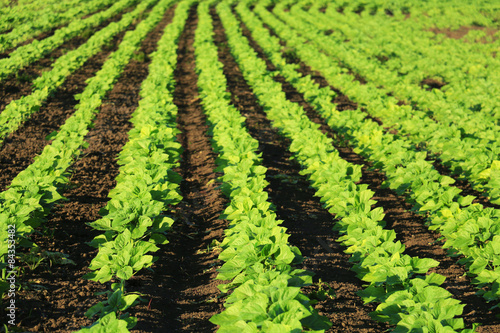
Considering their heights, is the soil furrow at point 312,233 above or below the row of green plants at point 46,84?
below

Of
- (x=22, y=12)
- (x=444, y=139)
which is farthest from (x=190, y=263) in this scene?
(x=22, y=12)

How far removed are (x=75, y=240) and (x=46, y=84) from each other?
7.76 meters

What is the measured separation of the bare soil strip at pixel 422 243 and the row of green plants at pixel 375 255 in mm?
308

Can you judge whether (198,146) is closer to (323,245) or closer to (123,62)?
(323,245)

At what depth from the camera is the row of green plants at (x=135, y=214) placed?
362 cm

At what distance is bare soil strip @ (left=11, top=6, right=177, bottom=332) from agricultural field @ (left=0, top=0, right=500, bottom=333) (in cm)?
3

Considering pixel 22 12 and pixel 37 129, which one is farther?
pixel 22 12

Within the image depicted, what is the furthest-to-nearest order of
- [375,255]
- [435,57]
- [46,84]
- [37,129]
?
[435,57] < [46,84] < [37,129] < [375,255]

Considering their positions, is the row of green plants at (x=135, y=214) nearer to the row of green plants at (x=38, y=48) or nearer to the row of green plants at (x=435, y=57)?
the row of green plants at (x=38, y=48)

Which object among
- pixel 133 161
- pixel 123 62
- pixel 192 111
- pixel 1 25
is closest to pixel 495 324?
pixel 133 161

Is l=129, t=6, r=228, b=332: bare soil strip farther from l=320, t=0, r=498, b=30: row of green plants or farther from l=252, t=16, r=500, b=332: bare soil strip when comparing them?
l=320, t=0, r=498, b=30: row of green plants

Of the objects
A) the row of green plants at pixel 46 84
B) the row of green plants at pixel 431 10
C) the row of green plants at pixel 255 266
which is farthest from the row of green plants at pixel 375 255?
the row of green plants at pixel 431 10

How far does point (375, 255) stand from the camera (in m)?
4.23

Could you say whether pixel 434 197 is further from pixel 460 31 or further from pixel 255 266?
pixel 460 31
